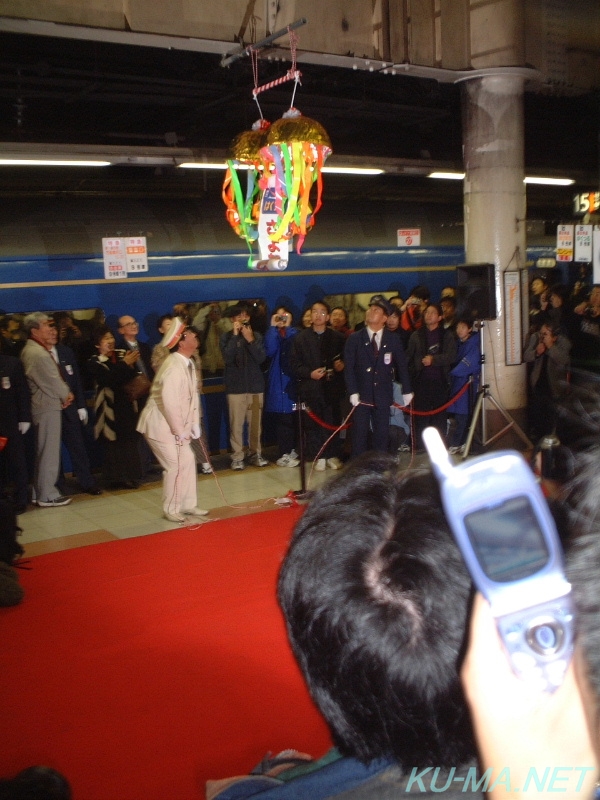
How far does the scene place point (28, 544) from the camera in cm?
689

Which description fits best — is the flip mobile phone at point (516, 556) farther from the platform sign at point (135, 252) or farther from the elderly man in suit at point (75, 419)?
the platform sign at point (135, 252)

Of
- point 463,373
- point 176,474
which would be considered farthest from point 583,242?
point 176,474

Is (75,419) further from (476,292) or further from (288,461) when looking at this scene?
(476,292)

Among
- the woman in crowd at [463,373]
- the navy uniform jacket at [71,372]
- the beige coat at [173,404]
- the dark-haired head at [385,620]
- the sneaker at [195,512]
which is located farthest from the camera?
the woman in crowd at [463,373]

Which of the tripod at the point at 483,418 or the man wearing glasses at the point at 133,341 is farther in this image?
the tripod at the point at 483,418

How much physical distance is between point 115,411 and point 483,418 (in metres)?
4.36

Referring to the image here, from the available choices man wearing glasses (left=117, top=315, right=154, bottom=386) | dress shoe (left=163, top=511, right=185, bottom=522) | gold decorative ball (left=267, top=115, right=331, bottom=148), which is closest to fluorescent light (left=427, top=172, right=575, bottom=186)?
man wearing glasses (left=117, top=315, right=154, bottom=386)

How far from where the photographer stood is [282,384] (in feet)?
33.2

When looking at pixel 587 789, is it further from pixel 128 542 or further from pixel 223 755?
pixel 128 542

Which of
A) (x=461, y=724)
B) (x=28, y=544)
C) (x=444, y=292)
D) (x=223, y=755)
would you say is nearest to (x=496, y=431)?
(x=444, y=292)

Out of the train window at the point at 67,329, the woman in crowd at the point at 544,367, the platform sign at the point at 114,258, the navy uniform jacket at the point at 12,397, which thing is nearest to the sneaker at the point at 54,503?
the navy uniform jacket at the point at 12,397

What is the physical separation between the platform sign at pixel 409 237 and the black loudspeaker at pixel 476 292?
2246 mm

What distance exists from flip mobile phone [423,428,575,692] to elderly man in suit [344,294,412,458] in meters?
7.98

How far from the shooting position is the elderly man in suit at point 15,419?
7711mm
